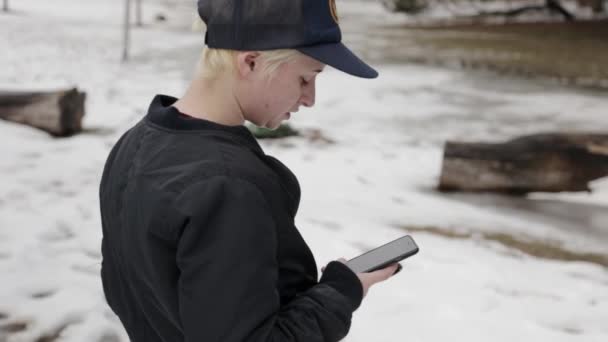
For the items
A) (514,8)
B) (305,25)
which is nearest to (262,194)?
(305,25)

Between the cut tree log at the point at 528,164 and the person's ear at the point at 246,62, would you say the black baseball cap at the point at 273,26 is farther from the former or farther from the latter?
the cut tree log at the point at 528,164

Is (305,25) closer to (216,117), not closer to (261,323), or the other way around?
(216,117)

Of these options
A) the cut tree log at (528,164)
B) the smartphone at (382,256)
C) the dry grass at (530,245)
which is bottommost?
the dry grass at (530,245)

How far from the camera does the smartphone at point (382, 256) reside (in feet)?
4.68

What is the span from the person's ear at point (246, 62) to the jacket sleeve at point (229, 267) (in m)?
0.21

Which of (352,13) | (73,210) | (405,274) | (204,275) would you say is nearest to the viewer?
(204,275)

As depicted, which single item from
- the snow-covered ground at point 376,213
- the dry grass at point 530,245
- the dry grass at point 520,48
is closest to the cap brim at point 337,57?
the snow-covered ground at point 376,213

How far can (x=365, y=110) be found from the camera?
780 centimetres

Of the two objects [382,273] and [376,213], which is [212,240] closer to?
[382,273]

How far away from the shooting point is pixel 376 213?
14.6 feet

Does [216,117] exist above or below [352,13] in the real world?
above

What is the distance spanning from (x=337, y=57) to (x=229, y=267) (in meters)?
0.41

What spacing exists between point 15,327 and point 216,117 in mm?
2062

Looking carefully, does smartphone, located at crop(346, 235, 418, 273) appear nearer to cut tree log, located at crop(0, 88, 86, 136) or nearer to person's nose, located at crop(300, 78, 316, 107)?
person's nose, located at crop(300, 78, 316, 107)
